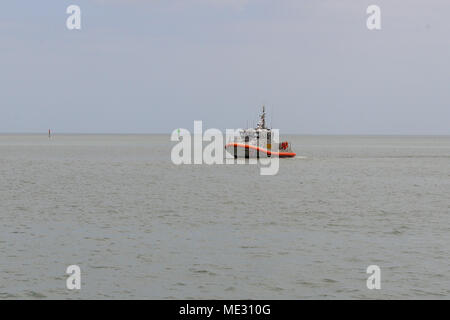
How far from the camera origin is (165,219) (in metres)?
34.9

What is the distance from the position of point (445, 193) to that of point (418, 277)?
3470cm

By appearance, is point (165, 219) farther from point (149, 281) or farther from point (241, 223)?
point (149, 281)

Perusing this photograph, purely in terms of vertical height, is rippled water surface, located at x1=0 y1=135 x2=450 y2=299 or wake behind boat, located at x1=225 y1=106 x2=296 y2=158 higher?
wake behind boat, located at x1=225 y1=106 x2=296 y2=158

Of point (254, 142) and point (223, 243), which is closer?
point (223, 243)

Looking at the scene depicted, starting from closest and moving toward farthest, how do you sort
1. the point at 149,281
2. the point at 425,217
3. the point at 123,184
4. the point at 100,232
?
the point at 149,281 → the point at 100,232 → the point at 425,217 → the point at 123,184

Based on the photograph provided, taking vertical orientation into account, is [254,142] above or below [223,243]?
above

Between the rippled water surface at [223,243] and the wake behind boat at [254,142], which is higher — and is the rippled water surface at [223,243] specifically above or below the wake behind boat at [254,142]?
below

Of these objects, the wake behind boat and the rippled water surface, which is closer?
the rippled water surface

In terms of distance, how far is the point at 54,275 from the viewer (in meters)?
21.0

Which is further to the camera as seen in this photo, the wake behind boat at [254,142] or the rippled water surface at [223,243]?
the wake behind boat at [254,142]
